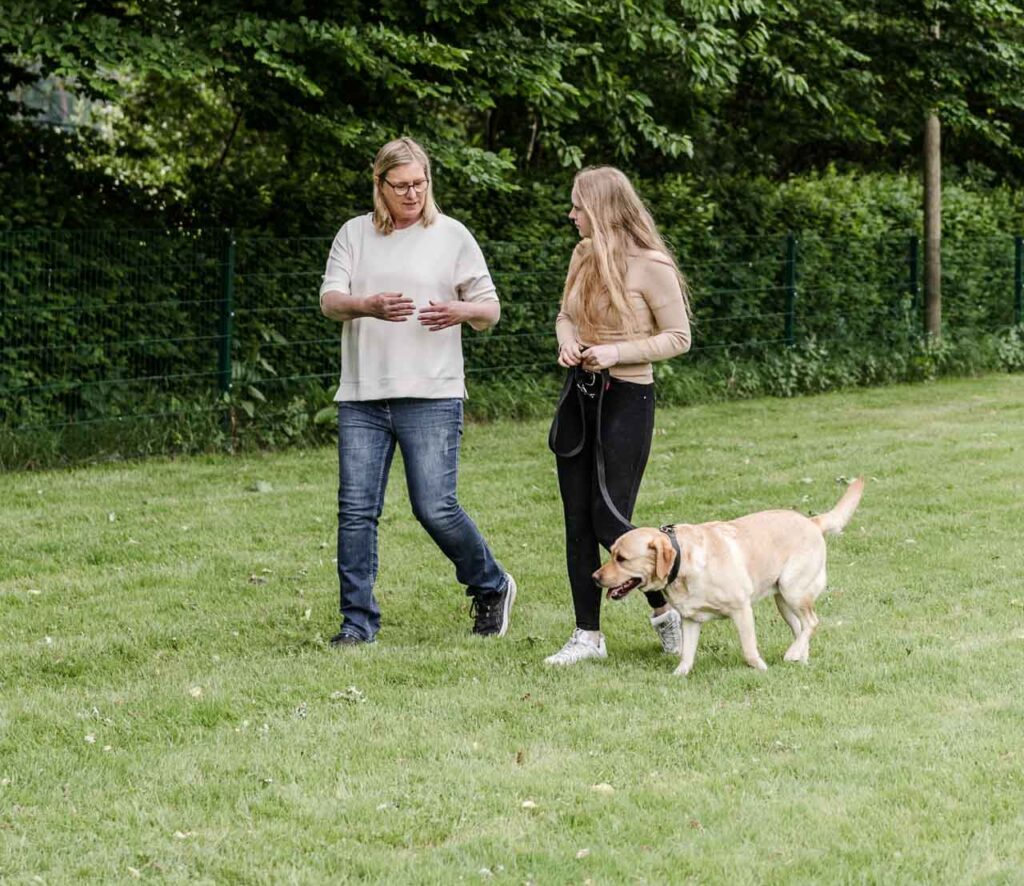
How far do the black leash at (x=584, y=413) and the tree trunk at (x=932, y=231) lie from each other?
12.7 meters

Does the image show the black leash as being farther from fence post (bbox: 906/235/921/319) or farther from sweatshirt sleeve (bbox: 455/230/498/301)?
fence post (bbox: 906/235/921/319)

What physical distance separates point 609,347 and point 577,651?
1.26 metres

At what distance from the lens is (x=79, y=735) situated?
17.2ft

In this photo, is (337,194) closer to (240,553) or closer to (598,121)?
(598,121)

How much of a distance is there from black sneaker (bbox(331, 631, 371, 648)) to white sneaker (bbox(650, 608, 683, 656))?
1.24m

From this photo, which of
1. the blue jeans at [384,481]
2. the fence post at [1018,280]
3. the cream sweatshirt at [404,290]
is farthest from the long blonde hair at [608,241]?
the fence post at [1018,280]

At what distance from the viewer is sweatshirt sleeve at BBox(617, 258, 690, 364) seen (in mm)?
5945

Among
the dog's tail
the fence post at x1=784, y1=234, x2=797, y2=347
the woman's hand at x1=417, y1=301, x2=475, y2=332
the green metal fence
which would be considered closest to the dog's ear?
the dog's tail

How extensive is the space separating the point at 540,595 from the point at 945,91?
11565mm

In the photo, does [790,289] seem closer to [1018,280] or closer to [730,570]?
[1018,280]

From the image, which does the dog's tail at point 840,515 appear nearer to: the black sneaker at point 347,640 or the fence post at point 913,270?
the black sneaker at point 347,640

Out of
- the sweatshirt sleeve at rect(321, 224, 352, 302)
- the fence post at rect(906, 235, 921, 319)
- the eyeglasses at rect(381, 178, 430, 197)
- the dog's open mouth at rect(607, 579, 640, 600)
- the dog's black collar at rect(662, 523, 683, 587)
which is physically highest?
the fence post at rect(906, 235, 921, 319)

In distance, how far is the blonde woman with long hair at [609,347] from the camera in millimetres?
5953

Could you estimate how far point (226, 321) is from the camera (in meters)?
12.5
